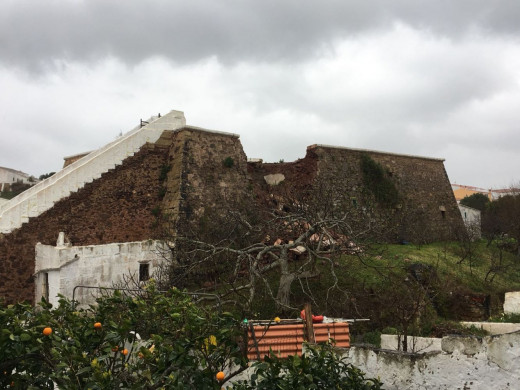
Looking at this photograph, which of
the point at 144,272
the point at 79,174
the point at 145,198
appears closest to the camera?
the point at 144,272

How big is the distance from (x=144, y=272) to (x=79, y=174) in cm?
312

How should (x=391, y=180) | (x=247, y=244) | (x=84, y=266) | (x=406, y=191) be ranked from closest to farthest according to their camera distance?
(x=84, y=266)
(x=247, y=244)
(x=391, y=180)
(x=406, y=191)

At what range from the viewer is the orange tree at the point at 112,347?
3.91 metres

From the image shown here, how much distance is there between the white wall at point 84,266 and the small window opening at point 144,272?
0.13m

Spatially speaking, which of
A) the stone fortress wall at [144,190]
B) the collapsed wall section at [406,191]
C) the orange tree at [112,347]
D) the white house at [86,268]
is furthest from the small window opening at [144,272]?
the collapsed wall section at [406,191]

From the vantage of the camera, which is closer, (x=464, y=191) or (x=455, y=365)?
(x=455, y=365)

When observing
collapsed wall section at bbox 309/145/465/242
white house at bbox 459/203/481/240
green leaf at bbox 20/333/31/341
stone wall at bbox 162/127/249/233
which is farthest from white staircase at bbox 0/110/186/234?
white house at bbox 459/203/481/240

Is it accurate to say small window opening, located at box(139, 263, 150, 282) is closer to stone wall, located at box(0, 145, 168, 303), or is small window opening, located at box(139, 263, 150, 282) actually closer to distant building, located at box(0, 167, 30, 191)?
stone wall, located at box(0, 145, 168, 303)

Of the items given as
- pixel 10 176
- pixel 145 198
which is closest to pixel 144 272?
pixel 145 198

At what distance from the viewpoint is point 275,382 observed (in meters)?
4.12

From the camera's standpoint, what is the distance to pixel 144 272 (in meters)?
11.5

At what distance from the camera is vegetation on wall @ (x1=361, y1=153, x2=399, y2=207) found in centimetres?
1798

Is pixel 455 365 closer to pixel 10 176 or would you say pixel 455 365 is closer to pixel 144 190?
pixel 144 190

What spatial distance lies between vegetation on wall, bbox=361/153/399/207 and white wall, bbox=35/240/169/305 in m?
9.53
